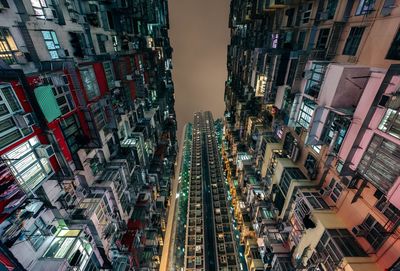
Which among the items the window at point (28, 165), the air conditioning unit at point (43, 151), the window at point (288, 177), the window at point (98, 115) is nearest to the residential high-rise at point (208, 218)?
the window at point (288, 177)

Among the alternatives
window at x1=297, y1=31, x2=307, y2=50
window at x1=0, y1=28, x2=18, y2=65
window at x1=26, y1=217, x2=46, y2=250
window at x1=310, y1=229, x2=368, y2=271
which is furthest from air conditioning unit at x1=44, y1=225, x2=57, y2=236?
window at x1=297, y1=31, x2=307, y2=50

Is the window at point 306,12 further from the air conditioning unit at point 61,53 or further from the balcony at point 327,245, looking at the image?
the air conditioning unit at point 61,53

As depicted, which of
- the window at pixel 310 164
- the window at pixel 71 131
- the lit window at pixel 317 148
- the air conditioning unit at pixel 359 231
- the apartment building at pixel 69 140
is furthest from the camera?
the window at pixel 310 164

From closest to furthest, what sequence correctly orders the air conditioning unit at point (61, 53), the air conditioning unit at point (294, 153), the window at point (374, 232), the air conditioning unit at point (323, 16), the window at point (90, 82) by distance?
the window at point (374, 232)
the air conditioning unit at point (61, 53)
the air conditioning unit at point (323, 16)
the window at point (90, 82)
the air conditioning unit at point (294, 153)

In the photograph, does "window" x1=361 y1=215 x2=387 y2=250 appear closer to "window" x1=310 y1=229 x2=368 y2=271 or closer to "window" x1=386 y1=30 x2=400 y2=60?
"window" x1=310 y1=229 x2=368 y2=271

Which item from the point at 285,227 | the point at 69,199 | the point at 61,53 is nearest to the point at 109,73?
the point at 61,53

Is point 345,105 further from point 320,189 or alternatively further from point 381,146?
point 320,189
